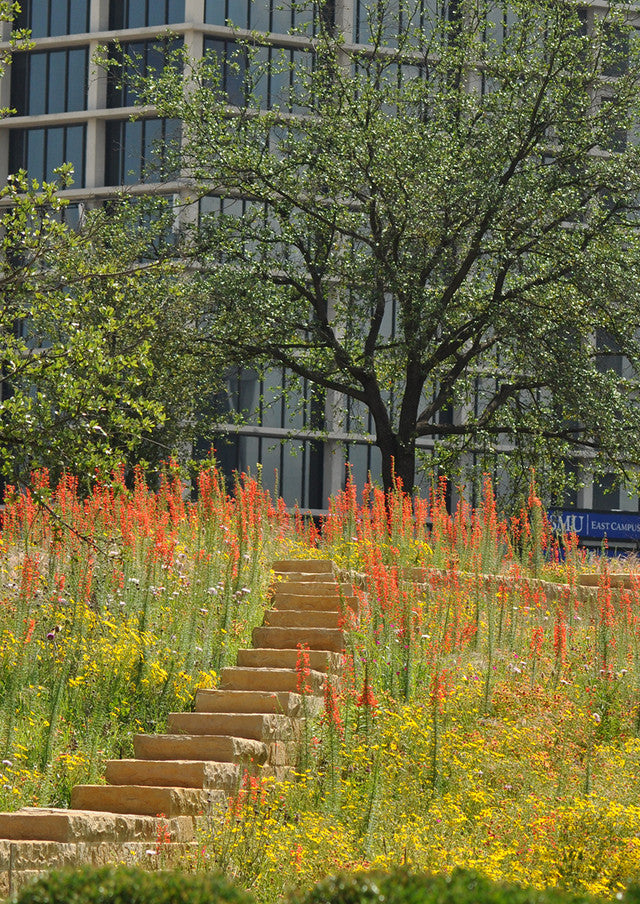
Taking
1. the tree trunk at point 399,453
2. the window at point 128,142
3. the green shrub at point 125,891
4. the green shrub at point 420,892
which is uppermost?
the window at point 128,142

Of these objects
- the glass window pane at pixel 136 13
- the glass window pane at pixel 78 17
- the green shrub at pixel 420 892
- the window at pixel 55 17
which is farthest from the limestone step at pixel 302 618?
the glass window pane at pixel 78 17

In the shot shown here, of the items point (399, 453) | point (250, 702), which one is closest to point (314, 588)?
point (250, 702)

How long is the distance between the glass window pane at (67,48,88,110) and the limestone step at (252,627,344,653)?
45441mm

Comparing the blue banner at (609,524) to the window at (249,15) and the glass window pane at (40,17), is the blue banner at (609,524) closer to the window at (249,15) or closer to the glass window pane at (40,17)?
the window at (249,15)

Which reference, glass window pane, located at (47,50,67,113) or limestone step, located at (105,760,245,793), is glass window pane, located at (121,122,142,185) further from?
limestone step, located at (105,760,245,793)

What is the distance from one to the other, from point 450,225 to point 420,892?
1540cm

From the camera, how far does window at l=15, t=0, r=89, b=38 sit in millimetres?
52031

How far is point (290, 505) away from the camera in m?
49.4

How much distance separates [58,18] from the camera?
5228 centimetres

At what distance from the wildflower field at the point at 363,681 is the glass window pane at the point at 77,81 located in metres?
42.5

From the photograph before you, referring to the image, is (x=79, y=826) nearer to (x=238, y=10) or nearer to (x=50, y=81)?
(x=238, y=10)

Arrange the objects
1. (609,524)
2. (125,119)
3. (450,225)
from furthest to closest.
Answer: (125,119) < (609,524) < (450,225)

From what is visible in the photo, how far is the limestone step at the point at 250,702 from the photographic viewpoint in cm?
936

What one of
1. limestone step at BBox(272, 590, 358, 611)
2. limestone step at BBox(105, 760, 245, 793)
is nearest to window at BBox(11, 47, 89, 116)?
limestone step at BBox(272, 590, 358, 611)
